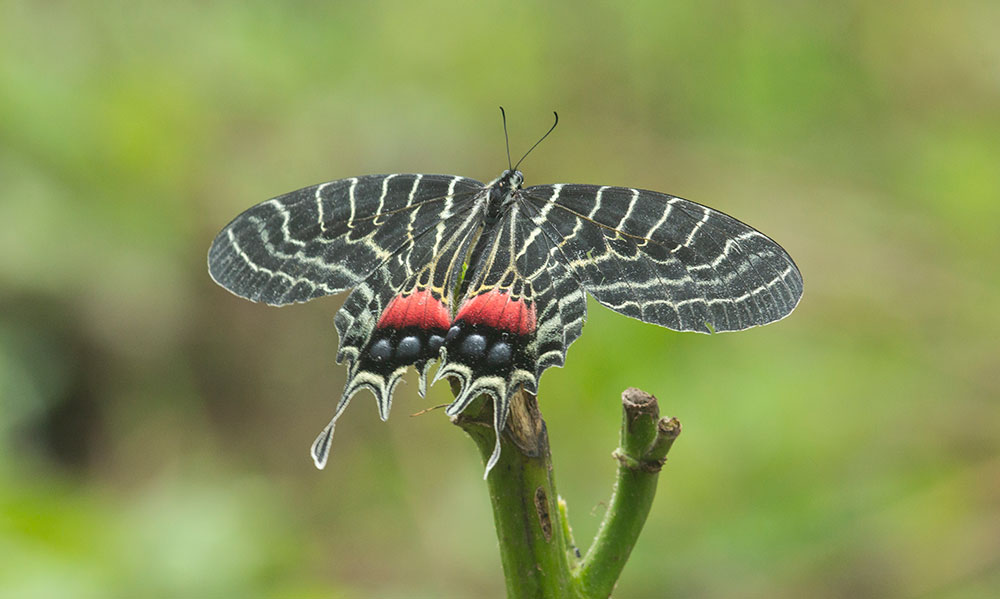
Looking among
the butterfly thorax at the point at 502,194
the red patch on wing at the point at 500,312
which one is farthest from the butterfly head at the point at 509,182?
the red patch on wing at the point at 500,312

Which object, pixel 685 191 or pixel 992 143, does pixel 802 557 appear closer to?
pixel 685 191

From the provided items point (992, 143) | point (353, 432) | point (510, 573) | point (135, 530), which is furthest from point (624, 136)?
point (510, 573)

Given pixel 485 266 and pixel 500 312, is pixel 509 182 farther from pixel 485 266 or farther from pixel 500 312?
pixel 500 312

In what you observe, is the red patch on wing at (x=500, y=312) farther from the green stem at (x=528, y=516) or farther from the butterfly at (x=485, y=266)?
the green stem at (x=528, y=516)

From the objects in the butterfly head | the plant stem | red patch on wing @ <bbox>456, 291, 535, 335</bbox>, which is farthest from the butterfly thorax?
the plant stem

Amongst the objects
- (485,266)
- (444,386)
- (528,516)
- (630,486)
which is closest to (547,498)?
(528,516)

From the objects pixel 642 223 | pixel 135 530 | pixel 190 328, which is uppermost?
pixel 190 328
